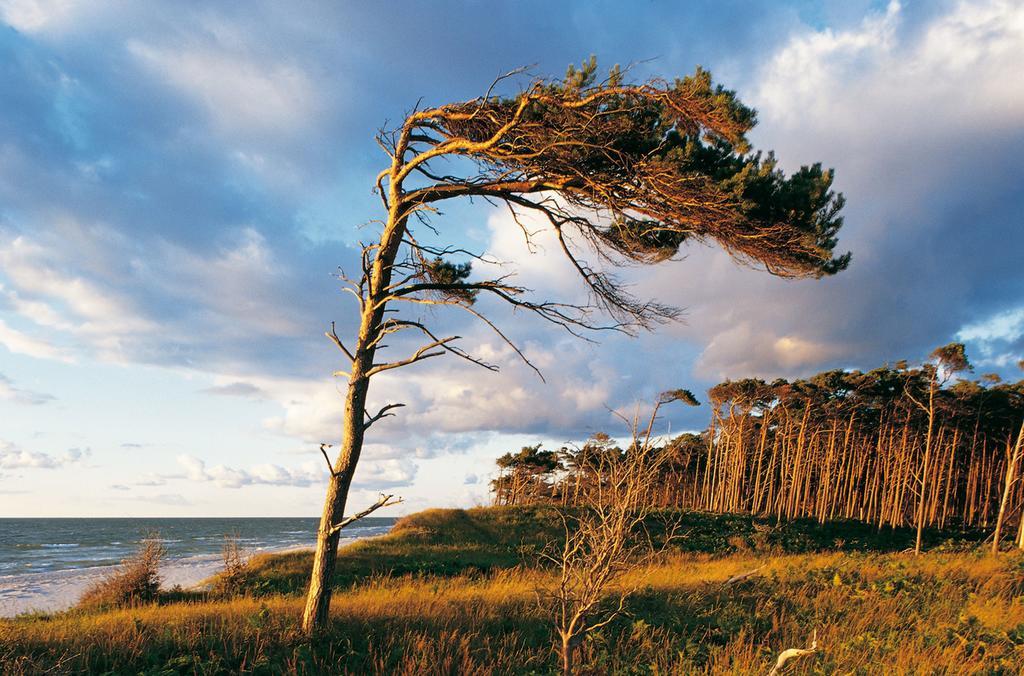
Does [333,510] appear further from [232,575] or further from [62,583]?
[62,583]

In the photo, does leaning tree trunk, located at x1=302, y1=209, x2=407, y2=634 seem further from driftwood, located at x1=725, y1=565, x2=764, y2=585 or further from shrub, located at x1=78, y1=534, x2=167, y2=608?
shrub, located at x1=78, y1=534, x2=167, y2=608

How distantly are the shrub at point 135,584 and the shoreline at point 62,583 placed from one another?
2.75 meters

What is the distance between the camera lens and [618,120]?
814 cm

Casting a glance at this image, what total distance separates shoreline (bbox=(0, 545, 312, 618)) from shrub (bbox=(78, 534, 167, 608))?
2751 mm

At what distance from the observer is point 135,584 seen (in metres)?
14.2

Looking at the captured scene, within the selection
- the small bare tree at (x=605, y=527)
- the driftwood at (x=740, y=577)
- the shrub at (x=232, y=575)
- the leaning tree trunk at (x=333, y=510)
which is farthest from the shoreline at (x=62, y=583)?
the small bare tree at (x=605, y=527)

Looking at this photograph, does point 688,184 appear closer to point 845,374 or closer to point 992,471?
point 845,374

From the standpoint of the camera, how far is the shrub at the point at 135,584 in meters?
13.9

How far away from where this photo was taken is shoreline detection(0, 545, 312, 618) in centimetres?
1927

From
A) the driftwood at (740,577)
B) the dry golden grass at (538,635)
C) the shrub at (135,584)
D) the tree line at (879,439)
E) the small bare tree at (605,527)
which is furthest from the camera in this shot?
the tree line at (879,439)

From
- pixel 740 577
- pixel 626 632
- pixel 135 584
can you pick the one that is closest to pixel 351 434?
pixel 626 632

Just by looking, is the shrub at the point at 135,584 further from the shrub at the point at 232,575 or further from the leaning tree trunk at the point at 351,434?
the leaning tree trunk at the point at 351,434

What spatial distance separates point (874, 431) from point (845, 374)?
1019 centimetres

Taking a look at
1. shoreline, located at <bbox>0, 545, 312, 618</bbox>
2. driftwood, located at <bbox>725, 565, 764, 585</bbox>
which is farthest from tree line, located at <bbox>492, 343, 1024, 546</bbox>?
driftwood, located at <bbox>725, 565, 764, 585</bbox>
